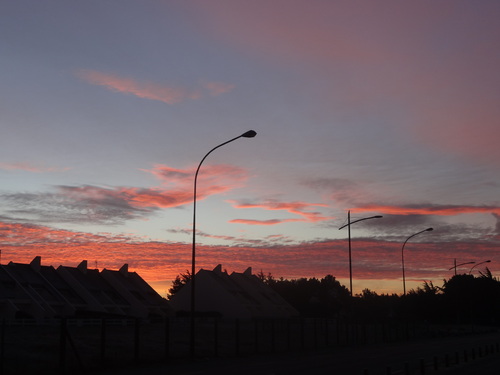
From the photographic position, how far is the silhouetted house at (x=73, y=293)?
226ft

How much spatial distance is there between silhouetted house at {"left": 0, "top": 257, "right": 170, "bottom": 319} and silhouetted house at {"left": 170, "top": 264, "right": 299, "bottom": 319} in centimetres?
679

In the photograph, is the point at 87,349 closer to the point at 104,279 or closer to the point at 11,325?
the point at 11,325

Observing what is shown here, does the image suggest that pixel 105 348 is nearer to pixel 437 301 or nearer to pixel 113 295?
pixel 113 295

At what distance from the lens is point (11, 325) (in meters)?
57.1

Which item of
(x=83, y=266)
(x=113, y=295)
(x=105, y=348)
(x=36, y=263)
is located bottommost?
(x=105, y=348)

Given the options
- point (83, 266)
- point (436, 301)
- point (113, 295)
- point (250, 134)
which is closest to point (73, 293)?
point (113, 295)

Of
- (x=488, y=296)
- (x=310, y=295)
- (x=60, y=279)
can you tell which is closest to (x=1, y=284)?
(x=60, y=279)

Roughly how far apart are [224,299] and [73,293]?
84.6ft

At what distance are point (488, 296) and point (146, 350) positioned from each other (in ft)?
389

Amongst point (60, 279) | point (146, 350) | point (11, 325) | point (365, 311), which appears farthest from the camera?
point (365, 311)

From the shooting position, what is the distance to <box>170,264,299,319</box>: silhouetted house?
9462 centimetres

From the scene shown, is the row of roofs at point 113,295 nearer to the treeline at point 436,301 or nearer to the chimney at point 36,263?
the chimney at point 36,263

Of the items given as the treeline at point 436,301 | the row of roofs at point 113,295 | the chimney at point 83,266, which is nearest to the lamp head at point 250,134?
the row of roofs at point 113,295

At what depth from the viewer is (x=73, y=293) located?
78.4 m
